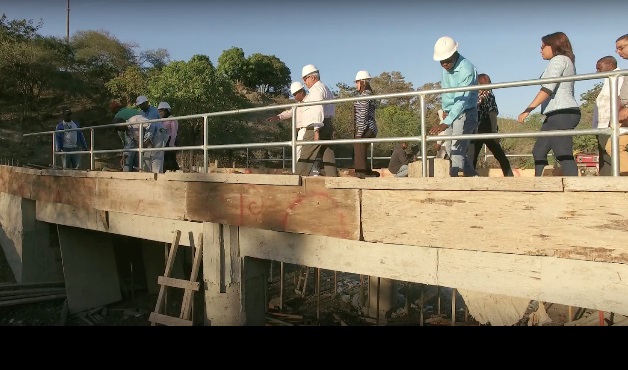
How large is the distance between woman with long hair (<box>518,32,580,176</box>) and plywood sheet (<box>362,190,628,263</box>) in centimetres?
84

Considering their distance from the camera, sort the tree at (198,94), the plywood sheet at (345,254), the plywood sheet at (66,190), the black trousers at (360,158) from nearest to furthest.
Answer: the plywood sheet at (345,254) → the black trousers at (360,158) → the plywood sheet at (66,190) → the tree at (198,94)

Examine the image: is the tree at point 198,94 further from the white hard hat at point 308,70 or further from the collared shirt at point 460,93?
the collared shirt at point 460,93

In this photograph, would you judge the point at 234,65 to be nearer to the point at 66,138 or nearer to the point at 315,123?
the point at 66,138

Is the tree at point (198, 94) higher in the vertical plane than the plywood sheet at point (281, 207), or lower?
higher

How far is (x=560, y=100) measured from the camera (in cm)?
419

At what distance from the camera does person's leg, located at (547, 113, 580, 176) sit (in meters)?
4.17

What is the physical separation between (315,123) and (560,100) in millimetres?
2771

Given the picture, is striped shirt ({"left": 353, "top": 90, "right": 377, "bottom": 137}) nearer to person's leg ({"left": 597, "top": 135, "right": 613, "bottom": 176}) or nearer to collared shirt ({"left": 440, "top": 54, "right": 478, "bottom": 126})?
collared shirt ({"left": 440, "top": 54, "right": 478, "bottom": 126})

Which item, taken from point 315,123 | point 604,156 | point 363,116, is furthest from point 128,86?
point 604,156

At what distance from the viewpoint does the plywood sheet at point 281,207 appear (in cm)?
472

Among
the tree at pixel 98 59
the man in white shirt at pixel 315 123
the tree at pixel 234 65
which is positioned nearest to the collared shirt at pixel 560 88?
the man in white shirt at pixel 315 123

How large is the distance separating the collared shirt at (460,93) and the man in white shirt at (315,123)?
1.64 m

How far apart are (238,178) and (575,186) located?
3.53 meters
